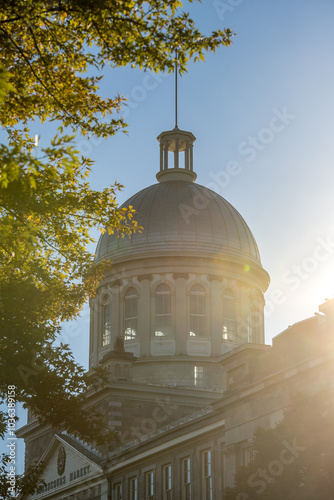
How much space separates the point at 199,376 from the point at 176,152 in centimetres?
1612

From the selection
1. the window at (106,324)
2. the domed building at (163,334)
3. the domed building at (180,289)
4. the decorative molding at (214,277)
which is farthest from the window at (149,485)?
the decorative molding at (214,277)

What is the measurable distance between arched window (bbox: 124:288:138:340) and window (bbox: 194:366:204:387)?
14.7 ft

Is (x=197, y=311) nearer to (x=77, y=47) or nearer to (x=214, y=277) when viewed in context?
(x=214, y=277)

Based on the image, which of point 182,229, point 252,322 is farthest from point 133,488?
point 182,229

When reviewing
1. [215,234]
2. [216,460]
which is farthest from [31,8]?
[215,234]

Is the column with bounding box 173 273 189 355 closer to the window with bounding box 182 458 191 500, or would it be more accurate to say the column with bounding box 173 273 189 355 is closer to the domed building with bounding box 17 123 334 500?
the domed building with bounding box 17 123 334 500

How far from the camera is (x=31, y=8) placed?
14.2 meters

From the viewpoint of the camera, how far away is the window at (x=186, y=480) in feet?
121

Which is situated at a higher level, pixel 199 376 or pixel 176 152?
pixel 176 152

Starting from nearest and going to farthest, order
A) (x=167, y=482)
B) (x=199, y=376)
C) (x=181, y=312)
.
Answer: (x=167, y=482) < (x=199, y=376) < (x=181, y=312)

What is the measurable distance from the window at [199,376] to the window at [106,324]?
633 cm

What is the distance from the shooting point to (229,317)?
56875 millimetres

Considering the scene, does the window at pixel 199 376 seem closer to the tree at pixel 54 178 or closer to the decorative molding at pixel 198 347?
the decorative molding at pixel 198 347

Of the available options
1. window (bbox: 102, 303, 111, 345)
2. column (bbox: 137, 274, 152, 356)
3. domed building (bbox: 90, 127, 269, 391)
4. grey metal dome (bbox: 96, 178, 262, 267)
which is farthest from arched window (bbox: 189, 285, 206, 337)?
window (bbox: 102, 303, 111, 345)
